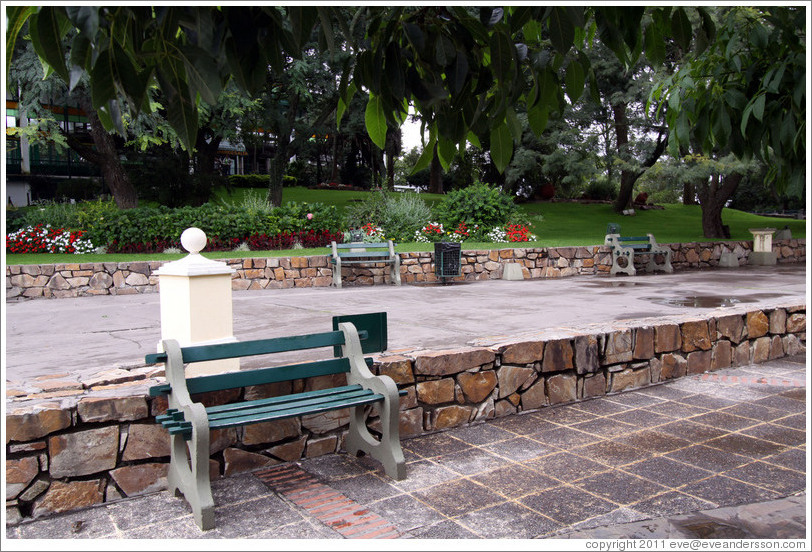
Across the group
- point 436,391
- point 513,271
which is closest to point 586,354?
point 436,391

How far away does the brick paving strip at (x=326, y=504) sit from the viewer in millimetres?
3258

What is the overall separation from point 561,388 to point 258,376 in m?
2.69

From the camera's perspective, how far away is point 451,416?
16.2ft

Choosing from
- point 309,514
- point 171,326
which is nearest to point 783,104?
point 309,514

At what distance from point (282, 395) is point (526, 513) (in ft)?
5.63

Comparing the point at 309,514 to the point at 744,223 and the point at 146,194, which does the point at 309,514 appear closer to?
the point at 146,194

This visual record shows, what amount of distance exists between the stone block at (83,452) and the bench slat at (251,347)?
1.51ft

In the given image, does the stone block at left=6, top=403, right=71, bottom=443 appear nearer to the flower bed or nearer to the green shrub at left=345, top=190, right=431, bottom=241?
the flower bed

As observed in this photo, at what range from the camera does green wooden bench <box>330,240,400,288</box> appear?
1364 cm

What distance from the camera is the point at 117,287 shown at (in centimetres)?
1289

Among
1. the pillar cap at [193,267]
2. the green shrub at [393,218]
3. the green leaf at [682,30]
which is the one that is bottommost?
the pillar cap at [193,267]

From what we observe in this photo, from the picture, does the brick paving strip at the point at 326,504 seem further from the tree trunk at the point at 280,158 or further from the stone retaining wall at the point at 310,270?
the tree trunk at the point at 280,158

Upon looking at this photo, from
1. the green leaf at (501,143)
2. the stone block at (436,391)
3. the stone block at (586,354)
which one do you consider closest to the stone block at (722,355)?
the stone block at (586,354)

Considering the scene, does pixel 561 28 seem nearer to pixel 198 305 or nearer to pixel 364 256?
pixel 198 305
